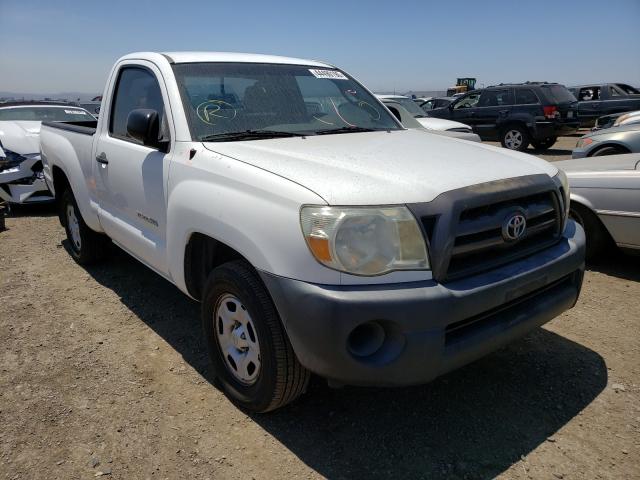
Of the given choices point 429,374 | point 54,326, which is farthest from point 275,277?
point 54,326

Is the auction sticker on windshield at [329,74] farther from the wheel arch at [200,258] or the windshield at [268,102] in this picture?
the wheel arch at [200,258]

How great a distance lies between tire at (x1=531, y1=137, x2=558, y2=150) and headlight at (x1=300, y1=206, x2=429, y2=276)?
12.9 meters

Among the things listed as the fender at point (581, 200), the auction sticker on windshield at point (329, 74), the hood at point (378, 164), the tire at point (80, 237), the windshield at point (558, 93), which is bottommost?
the tire at point (80, 237)

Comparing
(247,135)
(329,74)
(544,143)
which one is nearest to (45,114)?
(329,74)

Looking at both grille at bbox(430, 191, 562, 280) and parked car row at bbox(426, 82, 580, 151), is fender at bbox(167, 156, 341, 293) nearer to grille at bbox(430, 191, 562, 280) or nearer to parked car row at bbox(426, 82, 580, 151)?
grille at bbox(430, 191, 562, 280)

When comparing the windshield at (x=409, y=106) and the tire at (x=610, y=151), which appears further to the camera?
the windshield at (x=409, y=106)

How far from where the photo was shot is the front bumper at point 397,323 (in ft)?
6.53

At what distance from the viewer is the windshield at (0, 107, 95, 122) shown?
8.59m

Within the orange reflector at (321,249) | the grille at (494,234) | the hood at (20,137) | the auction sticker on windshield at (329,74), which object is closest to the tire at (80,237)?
the auction sticker on windshield at (329,74)

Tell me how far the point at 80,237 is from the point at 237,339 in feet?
9.86

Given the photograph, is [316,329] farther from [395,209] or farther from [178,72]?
[178,72]

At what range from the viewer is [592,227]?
450cm

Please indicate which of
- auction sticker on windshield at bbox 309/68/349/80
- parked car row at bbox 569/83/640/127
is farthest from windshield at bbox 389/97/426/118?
auction sticker on windshield at bbox 309/68/349/80

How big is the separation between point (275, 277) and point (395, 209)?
58cm
